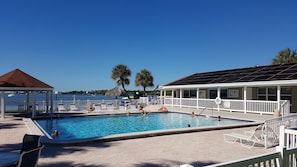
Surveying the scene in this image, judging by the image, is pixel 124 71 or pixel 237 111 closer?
pixel 237 111

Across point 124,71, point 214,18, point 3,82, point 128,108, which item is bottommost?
point 128,108

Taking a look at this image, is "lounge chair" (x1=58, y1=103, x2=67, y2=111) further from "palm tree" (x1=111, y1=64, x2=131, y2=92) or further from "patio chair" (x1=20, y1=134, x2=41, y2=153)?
"palm tree" (x1=111, y1=64, x2=131, y2=92)

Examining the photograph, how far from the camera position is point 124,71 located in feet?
168

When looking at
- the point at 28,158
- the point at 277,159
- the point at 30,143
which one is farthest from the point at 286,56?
the point at 28,158

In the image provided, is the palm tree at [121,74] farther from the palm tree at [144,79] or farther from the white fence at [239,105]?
the white fence at [239,105]

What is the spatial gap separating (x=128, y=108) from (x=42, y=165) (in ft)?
63.0

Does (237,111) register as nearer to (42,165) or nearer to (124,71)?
(42,165)

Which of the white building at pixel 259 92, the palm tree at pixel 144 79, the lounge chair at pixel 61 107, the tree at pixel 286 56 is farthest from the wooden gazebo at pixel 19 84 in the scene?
the tree at pixel 286 56

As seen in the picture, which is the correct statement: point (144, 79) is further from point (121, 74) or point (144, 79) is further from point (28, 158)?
point (28, 158)

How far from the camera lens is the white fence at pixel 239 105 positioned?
637 inches

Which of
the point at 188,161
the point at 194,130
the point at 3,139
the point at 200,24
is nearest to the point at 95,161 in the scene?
the point at 188,161

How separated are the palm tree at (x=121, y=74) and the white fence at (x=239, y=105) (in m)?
26.7

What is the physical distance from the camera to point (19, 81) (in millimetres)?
16641

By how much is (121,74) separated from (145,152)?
44.1 m
